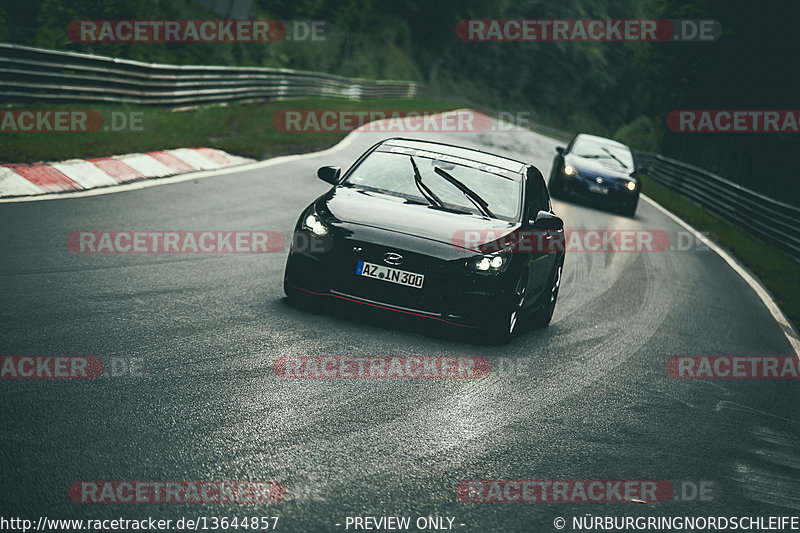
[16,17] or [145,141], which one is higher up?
[16,17]

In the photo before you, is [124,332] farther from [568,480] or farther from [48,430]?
[568,480]

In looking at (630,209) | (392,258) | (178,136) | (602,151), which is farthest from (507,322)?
(602,151)

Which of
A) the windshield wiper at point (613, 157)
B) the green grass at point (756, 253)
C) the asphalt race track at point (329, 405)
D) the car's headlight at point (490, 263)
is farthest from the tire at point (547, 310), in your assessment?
the windshield wiper at point (613, 157)

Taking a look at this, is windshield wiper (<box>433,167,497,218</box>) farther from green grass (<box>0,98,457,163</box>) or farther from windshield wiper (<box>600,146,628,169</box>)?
windshield wiper (<box>600,146,628,169</box>)

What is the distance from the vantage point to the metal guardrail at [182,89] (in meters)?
16.3

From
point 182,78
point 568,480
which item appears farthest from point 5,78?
point 568,480

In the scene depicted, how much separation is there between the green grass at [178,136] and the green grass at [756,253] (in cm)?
958

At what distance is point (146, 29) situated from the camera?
3216 centimetres

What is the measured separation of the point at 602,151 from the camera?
22.7 metres

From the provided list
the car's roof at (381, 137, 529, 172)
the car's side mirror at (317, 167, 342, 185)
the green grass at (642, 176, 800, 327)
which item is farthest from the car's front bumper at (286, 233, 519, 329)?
the green grass at (642, 176, 800, 327)

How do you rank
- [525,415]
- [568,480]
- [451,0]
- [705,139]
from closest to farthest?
1. [568,480]
2. [525,415]
3. [705,139]
4. [451,0]

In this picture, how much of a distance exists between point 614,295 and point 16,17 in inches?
748

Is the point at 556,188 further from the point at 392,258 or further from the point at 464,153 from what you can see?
the point at 392,258

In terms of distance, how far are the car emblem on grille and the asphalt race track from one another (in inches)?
23.3
